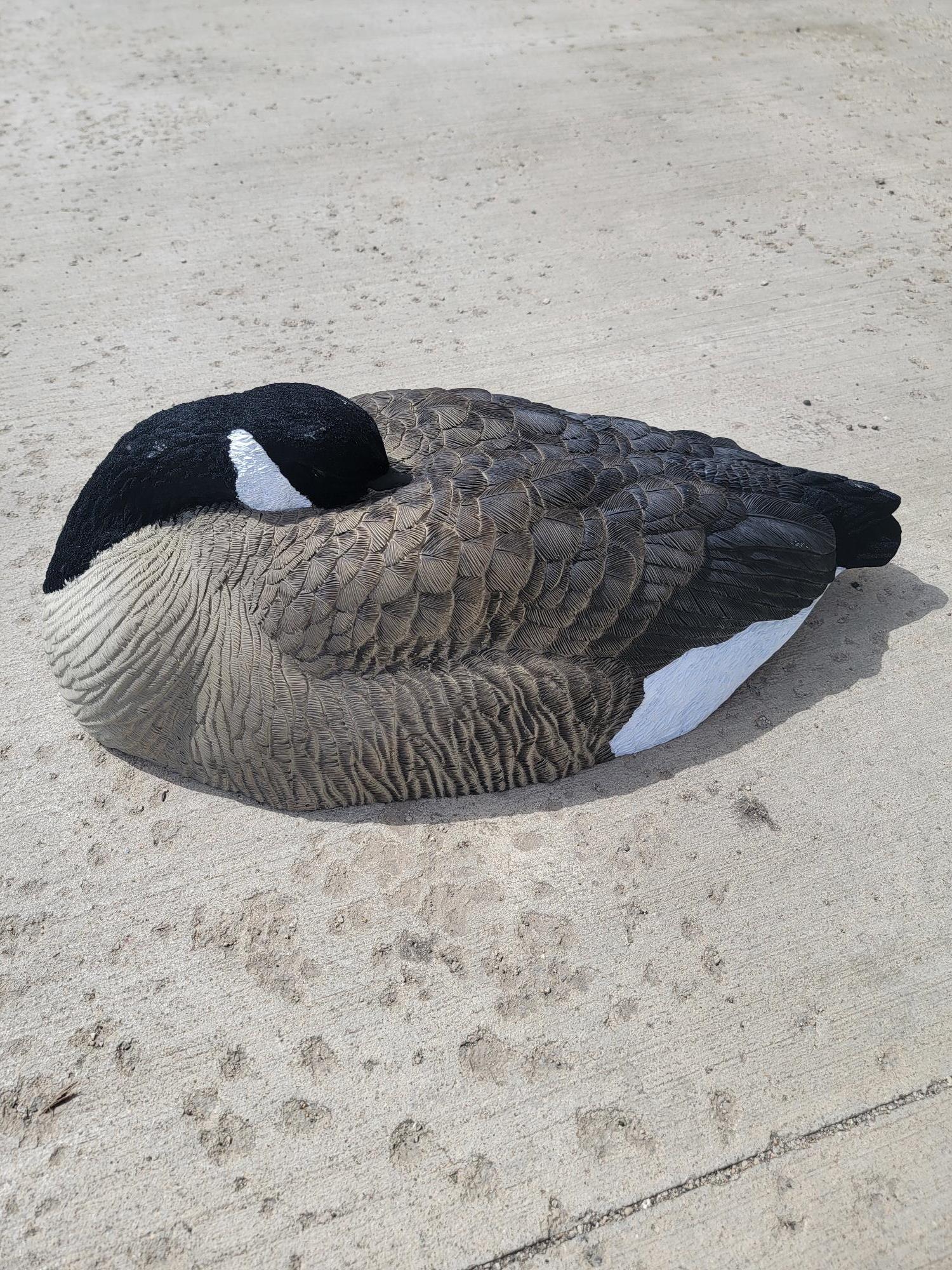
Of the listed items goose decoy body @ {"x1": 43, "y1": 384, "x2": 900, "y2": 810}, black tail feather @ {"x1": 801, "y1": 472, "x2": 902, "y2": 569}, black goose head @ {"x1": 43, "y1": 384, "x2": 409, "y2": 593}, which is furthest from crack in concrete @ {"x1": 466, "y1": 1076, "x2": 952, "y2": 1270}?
black goose head @ {"x1": 43, "y1": 384, "x2": 409, "y2": 593}

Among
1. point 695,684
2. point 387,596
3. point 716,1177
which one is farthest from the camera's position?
point 695,684

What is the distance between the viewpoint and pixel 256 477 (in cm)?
285

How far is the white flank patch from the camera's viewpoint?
10.3ft

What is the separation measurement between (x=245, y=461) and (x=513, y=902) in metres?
1.52

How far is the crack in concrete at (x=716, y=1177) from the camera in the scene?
2262mm

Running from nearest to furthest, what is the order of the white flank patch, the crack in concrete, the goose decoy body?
the crack in concrete
the goose decoy body
the white flank patch

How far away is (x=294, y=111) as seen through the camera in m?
7.23

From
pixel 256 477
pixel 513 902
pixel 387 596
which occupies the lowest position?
pixel 513 902

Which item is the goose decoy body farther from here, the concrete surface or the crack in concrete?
the crack in concrete

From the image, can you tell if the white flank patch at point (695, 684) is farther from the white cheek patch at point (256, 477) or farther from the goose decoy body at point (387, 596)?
the white cheek patch at point (256, 477)

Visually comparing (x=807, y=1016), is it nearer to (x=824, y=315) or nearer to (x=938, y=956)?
(x=938, y=956)

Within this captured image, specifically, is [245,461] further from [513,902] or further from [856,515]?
[856,515]

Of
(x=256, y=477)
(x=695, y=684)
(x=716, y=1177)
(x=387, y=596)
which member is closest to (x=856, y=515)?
(x=695, y=684)

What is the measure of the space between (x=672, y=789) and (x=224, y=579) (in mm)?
1577
